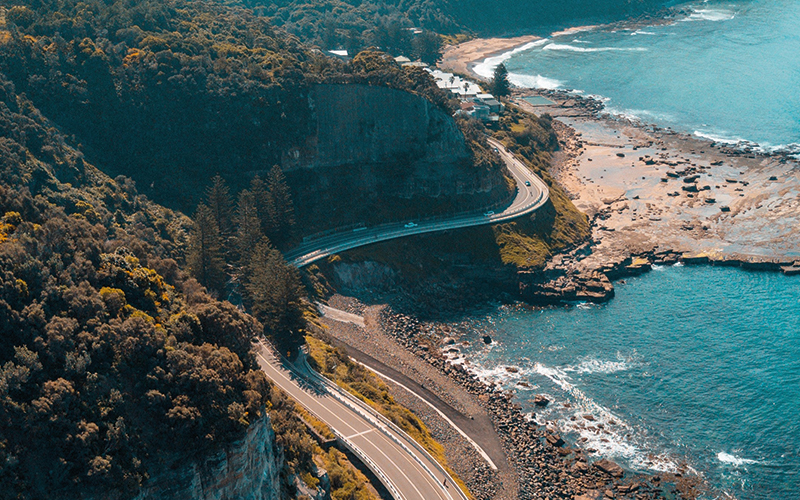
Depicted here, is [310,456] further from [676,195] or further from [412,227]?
[676,195]

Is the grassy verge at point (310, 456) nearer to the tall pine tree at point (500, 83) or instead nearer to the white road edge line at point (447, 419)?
the white road edge line at point (447, 419)

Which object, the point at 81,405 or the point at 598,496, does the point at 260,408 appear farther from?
the point at 598,496

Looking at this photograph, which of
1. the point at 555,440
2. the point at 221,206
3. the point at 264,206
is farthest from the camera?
the point at 264,206

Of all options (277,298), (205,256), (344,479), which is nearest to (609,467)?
(344,479)

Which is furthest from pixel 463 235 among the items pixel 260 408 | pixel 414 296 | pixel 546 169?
pixel 260 408

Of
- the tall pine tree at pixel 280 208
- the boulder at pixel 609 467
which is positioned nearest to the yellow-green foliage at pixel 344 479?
the boulder at pixel 609 467

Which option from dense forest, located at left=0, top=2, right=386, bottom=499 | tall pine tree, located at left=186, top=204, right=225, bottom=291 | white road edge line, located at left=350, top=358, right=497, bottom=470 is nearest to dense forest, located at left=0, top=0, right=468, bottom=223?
dense forest, located at left=0, top=2, right=386, bottom=499
